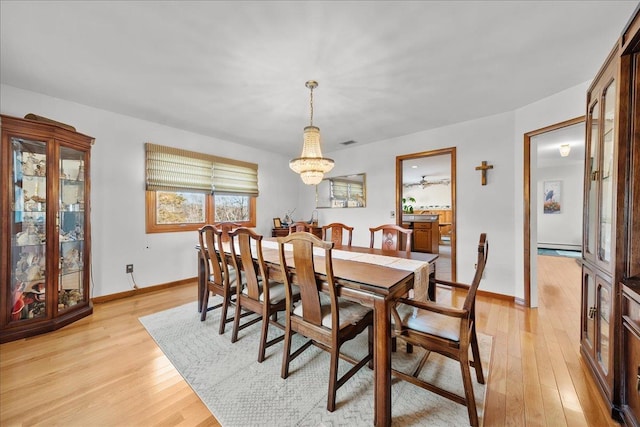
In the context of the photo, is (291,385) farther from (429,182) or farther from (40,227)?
(429,182)

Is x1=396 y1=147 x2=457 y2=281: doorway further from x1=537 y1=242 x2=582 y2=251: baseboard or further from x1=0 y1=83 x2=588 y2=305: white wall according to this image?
x1=537 y1=242 x2=582 y2=251: baseboard

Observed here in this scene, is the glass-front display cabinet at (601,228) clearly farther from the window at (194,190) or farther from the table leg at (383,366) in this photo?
the window at (194,190)

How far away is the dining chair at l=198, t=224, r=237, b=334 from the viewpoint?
228 centimetres

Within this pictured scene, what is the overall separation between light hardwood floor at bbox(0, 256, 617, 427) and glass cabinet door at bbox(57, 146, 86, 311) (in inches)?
14.1

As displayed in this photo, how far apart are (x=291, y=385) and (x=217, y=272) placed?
4.31 ft

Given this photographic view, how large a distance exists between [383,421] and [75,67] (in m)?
3.49

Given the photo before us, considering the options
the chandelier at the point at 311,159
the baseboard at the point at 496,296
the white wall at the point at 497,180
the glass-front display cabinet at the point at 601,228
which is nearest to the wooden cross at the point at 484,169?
the white wall at the point at 497,180

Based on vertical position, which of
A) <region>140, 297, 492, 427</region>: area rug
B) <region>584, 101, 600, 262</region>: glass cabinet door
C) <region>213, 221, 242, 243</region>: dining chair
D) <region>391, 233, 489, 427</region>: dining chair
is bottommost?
<region>140, 297, 492, 427</region>: area rug

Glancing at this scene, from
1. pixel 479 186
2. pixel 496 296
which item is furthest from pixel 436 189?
pixel 496 296

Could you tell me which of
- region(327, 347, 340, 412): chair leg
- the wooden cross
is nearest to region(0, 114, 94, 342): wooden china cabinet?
region(327, 347, 340, 412): chair leg

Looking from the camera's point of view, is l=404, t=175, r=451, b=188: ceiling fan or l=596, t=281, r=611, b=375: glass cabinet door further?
l=404, t=175, r=451, b=188: ceiling fan

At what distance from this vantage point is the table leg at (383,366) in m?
1.29

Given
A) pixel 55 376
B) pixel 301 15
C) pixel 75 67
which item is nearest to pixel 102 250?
pixel 55 376

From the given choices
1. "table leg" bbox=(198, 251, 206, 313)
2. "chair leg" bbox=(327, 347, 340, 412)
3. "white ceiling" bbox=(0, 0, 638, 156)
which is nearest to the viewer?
"chair leg" bbox=(327, 347, 340, 412)
